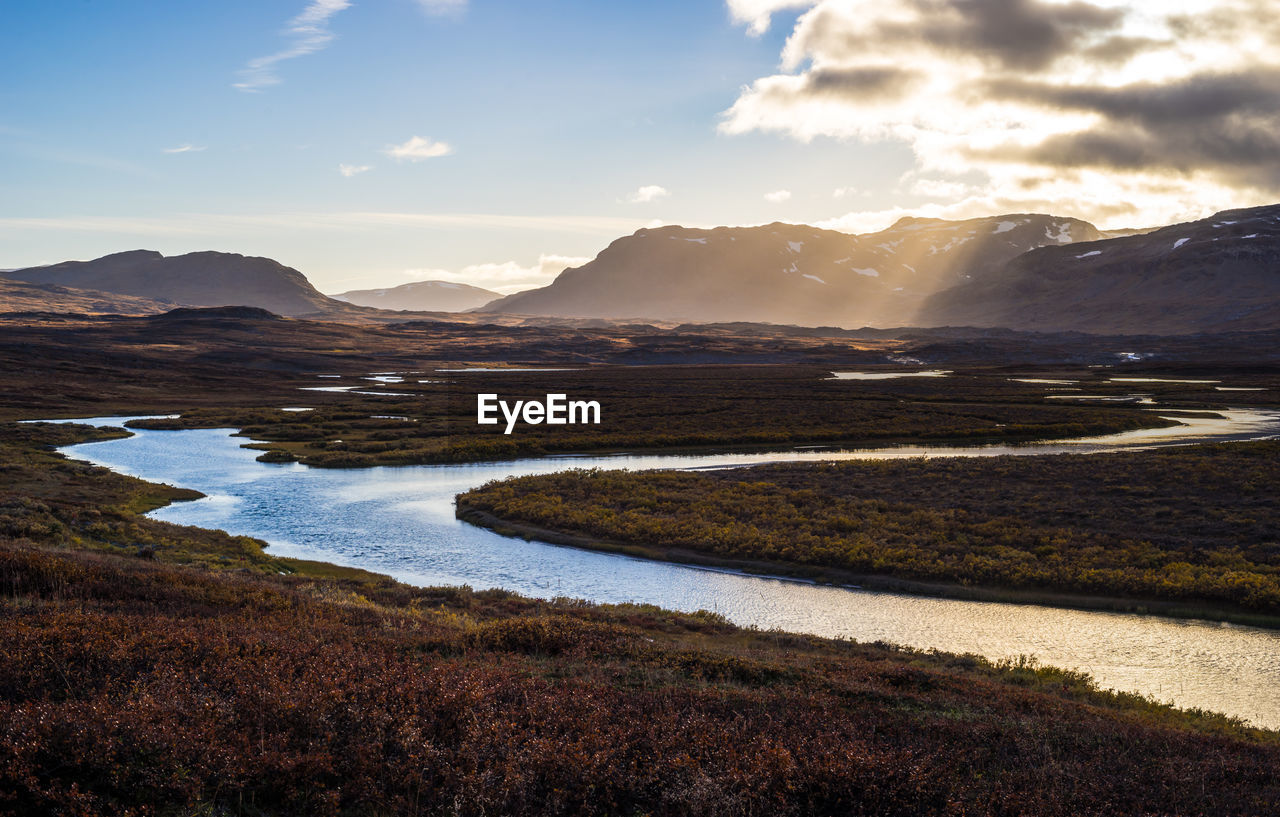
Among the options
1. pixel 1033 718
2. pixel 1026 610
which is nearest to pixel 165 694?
pixel 1033 718

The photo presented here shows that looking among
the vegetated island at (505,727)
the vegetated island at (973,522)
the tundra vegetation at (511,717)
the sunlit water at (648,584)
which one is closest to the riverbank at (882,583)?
the vegetated island at (973,522)

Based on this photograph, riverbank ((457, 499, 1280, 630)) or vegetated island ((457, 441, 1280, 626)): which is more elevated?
vegetated island ((457, 441, 1280, 626))

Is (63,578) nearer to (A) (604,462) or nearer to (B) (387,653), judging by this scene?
(B) (387,653)

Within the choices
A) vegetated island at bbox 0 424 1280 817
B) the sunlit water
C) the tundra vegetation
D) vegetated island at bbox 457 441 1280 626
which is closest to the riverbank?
vegetated island at bbox 457 441 1280 626

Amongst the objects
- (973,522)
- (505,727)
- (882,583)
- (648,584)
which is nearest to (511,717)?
(505,727)

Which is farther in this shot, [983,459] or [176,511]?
[983,459]

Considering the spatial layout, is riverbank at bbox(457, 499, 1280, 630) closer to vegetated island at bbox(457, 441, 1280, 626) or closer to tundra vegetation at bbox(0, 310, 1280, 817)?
vegetated island at bbox(457, 441, 1280, 626)
